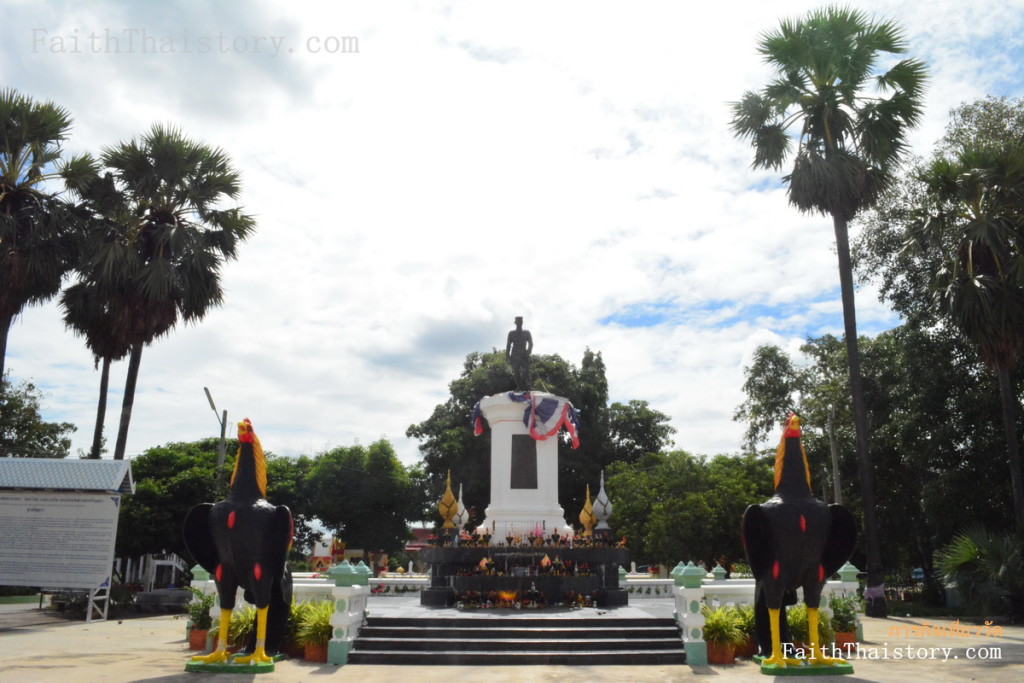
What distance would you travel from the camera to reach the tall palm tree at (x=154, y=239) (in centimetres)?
2162

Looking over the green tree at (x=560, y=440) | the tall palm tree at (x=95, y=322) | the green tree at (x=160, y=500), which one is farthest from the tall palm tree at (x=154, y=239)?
the green tree at (x=560, y=440)

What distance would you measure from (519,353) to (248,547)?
34.2ft

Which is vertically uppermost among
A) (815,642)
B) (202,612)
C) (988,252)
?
(988,252)

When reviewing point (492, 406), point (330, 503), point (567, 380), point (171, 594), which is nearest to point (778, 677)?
point (492, 406)

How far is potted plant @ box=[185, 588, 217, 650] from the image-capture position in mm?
13414

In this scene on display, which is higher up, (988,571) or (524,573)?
(988,571)

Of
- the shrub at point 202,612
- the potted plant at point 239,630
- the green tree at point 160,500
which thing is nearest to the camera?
the potted plant at point 239,630

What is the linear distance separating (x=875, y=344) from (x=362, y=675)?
27.2m

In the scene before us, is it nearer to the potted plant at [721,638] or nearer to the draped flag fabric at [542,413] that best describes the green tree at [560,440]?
the draped flag fabric at [542,413]

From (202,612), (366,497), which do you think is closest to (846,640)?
(202,612)

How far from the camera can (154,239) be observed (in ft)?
74.7

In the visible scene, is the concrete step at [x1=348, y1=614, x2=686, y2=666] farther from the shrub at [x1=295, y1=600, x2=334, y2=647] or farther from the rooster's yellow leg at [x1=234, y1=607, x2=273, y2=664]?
the rooster's yellow leg at [x1=234, y1=607, x2=273, y2=664]

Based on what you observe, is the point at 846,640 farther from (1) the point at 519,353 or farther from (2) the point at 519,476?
(1) the point at 519,353

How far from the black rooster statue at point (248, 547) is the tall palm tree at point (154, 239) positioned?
12.6 m
